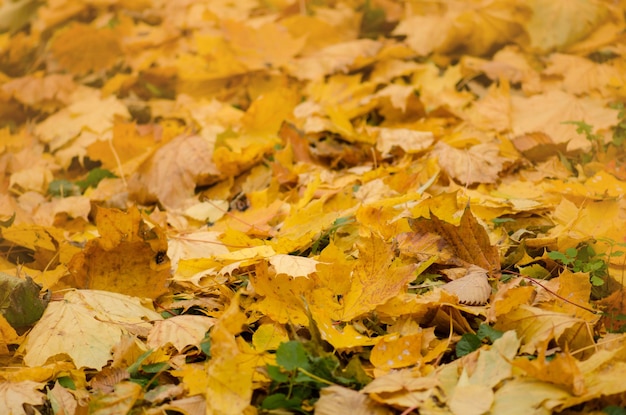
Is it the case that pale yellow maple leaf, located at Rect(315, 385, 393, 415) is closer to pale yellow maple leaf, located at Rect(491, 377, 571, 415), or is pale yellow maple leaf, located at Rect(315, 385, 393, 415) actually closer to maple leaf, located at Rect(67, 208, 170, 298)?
pale yellow maple leaf, located at Rect(491, 377, 571, 415)

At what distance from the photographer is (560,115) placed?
67.5 inches

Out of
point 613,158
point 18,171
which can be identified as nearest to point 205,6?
point 18,171

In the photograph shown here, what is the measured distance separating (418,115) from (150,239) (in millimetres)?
908

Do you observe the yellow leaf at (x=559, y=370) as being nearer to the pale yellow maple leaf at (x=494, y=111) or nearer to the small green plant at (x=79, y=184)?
the pale yellow maple leaf at (x=494, y=111)

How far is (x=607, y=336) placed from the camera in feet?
3.24

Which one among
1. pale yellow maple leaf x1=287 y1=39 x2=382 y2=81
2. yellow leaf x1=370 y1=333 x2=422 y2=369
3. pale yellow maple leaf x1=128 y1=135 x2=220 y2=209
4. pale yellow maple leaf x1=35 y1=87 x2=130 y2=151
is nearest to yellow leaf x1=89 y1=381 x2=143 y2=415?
yellow leaf x1=370 y1=333 x2=422 y2=369

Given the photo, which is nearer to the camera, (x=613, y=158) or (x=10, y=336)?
(x=10, y=336)

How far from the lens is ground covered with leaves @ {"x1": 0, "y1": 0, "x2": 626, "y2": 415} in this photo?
946 millimetres

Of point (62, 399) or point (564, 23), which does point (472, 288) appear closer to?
point (62, 399)

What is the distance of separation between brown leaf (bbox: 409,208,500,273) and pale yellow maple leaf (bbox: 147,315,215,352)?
0.46m

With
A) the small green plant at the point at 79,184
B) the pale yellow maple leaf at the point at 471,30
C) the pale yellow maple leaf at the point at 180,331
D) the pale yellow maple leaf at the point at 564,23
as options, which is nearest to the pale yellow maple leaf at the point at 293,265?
the pale yellow maple leaf at the point at 180,331

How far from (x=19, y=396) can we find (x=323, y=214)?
26.6 inches

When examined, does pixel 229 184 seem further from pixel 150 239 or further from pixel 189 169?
pixel 150 239

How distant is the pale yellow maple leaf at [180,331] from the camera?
105 cm
